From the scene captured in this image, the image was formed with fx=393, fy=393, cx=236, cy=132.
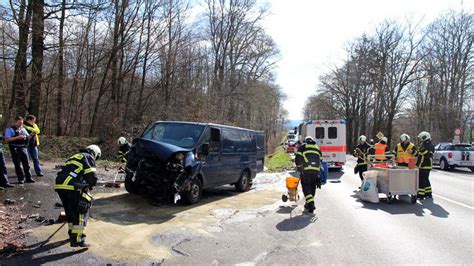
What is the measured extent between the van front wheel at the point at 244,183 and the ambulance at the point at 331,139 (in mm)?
8914

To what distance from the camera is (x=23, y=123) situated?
11344 millimetres

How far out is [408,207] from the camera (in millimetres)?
10062

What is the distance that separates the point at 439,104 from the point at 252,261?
50.1 meters

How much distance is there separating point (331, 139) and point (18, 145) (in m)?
15.0

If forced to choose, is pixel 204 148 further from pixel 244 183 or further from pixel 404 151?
pixel 404 151

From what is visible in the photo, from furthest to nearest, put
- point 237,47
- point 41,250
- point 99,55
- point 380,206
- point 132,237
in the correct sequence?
1. point 237,47
2. point 99,55
3. point 380,206
4. point 132,237
5. point 41,250

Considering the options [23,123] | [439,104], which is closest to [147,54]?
[23,123]

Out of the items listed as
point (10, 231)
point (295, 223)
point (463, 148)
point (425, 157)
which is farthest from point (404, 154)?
point (463, 148)

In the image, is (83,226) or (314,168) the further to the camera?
(314,168)

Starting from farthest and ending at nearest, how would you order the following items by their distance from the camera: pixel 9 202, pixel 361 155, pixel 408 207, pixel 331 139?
pixel 331 139 < pixel 361 155 < pixel 408 207 < pixel 9 202

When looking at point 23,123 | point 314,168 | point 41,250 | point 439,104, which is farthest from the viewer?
point 439,104

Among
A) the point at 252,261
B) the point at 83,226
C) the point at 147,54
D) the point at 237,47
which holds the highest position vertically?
the point at 237,47

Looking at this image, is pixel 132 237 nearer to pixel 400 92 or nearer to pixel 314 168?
pixel 314 168

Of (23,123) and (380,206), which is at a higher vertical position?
(23,123)
